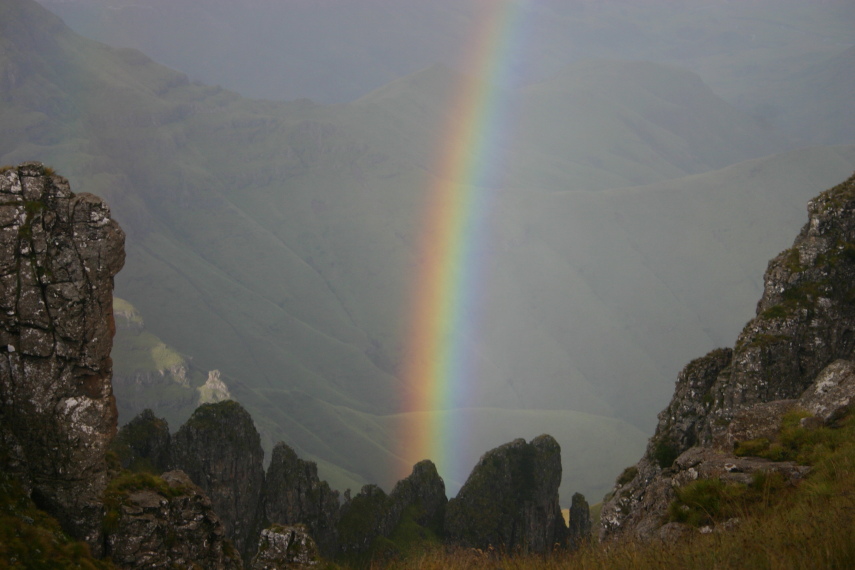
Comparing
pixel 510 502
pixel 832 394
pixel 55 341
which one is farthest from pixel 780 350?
pixel 510 502

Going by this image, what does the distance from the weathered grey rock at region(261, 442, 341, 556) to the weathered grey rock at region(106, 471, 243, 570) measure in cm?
4824

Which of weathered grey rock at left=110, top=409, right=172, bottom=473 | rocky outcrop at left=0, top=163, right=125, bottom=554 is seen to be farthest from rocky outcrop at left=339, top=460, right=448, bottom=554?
rocky outcrop at left=0, top=163, right=125, bottom=554

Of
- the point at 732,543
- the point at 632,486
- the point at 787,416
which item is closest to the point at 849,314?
the point at 632,486

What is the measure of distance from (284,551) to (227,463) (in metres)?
49.1

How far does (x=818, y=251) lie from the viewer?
38.0 m

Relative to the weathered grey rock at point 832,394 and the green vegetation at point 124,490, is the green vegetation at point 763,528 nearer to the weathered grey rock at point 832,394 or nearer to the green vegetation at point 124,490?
the weathered grey rock at point 832,394

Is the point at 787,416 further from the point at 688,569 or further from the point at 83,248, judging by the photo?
the point at 83,248

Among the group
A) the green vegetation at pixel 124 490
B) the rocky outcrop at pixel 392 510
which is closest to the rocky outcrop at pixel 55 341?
the green vegetation at pixel 124 490

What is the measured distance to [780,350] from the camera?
35.4 meters

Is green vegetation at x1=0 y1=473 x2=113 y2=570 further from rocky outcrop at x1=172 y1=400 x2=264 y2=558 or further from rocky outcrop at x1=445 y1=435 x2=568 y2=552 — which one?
rocky outcrop at x1=445 y1=435 x2=568 y2=552

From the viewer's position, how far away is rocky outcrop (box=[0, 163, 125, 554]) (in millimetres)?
21188

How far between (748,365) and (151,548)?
94.6ft

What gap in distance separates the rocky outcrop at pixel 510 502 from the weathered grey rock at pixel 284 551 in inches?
1962

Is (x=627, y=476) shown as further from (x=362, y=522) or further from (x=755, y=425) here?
(x=362, y=522)
